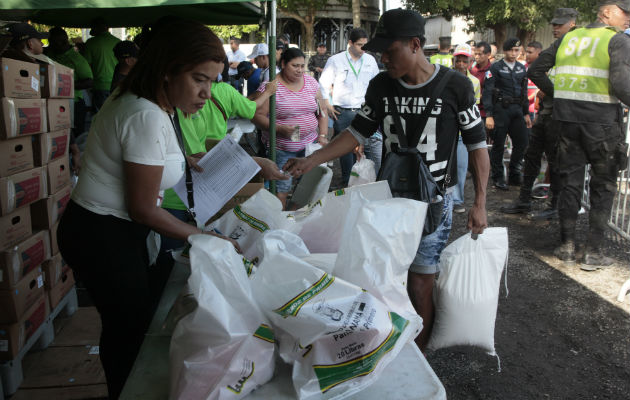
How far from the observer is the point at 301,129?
5312 mm

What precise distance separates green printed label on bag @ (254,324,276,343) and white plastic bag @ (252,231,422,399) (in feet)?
0.09

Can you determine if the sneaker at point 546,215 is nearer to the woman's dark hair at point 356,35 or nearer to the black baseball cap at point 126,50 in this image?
the woman's dark hair at point 356,35

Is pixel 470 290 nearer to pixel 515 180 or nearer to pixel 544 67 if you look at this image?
pixel 544 67

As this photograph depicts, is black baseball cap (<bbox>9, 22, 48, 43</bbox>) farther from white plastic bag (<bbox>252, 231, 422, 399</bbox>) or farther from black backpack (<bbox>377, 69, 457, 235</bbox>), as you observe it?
white plastic bag (<bbox>252, 231, 422, 399</bbox>)

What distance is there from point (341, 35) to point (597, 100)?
34.7 metres

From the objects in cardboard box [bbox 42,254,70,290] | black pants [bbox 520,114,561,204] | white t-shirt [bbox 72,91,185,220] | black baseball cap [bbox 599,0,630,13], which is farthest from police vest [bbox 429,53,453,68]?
white t-shirt [bbox 72,91,185,220]

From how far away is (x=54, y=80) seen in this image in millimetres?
3289

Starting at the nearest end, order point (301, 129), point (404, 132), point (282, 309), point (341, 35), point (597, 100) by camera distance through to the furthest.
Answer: point (282, 309) < point (404, 132) < point (597, 100) < point (301, 129) < point (341, 35)

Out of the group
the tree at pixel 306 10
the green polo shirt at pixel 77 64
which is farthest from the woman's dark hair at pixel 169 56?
the tree at pixel 306 10

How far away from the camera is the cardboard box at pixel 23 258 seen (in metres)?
2.74

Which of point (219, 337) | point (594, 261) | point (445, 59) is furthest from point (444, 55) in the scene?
point (219, 337)

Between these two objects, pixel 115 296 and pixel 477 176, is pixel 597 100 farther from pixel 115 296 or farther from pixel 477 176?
pixel 115 296

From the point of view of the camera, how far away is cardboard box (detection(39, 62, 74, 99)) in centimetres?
322

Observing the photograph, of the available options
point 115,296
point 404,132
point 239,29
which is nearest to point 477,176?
point 404,132
